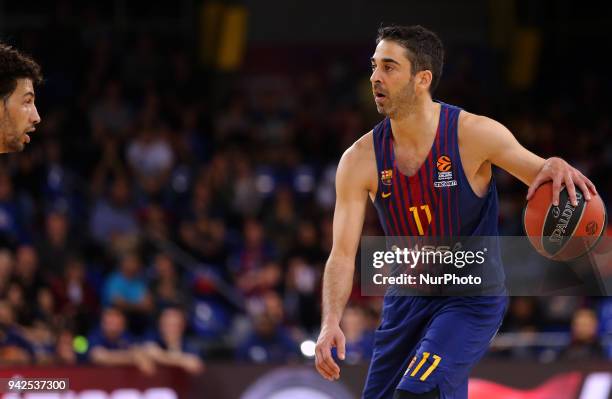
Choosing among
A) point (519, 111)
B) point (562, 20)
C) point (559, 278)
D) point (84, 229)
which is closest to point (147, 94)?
point (84, 229)

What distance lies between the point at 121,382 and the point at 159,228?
12.3 ft

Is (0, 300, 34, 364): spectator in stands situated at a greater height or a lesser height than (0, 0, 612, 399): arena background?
lesser

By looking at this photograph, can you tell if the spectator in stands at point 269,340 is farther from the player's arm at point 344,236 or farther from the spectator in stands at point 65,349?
the player's arm at point 344,236

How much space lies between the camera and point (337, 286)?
18.2 feet

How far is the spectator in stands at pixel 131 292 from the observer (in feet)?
34.2

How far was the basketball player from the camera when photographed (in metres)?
5.51

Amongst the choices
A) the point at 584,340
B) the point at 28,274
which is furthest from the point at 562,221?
the point at 28,274

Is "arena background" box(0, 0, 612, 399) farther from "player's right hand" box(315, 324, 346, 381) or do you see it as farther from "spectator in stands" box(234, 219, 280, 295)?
"player's right hand" box(315, 324, 346, 381)

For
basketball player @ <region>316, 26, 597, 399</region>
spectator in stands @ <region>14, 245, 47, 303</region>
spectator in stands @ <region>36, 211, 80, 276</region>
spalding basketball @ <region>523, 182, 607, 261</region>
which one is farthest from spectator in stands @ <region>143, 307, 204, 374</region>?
spalding basketball @ <region>523, 182, 607, 261</region>

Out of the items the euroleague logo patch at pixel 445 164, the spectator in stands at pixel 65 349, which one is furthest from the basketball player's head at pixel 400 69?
the spectator in stands at pixel 65 349

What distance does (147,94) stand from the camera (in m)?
14.9

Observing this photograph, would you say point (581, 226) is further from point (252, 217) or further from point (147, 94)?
point (147, 94)

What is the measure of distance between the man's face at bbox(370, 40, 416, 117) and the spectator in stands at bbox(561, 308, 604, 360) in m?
4.99

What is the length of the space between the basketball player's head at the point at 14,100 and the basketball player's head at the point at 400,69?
1.81 m
